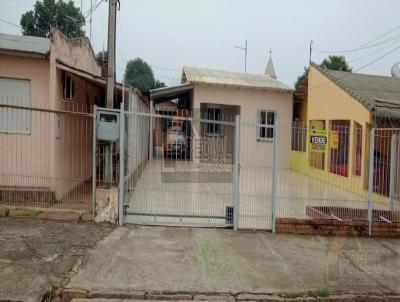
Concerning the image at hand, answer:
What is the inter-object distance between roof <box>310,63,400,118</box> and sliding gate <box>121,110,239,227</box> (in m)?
4.70

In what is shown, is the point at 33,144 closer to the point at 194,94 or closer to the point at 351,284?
the point at 351,284

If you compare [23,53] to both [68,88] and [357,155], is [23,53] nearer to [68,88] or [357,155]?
[68,88]

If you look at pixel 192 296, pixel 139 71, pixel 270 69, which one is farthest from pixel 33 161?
pixel 139 71

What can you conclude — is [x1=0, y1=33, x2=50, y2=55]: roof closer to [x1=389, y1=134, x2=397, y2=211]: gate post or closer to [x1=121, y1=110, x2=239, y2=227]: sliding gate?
[x1=121, y1=110, x2=239, y2=227]: sliding gate

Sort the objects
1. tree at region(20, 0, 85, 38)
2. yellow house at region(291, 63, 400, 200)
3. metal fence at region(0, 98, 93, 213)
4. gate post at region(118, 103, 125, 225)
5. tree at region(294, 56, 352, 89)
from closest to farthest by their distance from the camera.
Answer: gate post at region(118, 103, 125, 225), metal fence at region(0, 98, 93, 213), yellow house at region(291, 63, 400, 200), tree at region(294, 56, 352, 89), tree at region(20, 0, 85, 38)

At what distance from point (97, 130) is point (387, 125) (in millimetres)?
8043

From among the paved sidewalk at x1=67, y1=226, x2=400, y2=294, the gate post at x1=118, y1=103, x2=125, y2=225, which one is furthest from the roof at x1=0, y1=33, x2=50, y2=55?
the paved sidewalk at x1=67, y1=226, x2=400, y2=294

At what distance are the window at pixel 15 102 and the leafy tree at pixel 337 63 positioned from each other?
2507 centimetres

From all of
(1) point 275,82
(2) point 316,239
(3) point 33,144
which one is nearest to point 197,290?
(2) point 316,239

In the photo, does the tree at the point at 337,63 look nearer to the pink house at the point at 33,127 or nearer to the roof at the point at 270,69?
the roof at the point at 270,69

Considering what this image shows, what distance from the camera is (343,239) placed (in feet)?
23.8

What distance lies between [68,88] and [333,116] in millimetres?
8781

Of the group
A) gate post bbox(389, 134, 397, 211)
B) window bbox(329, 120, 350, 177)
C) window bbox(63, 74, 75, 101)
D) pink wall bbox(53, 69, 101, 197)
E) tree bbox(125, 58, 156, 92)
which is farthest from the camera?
tree bbox(125, 58, 156, 92)

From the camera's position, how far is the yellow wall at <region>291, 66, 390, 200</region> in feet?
34.8
